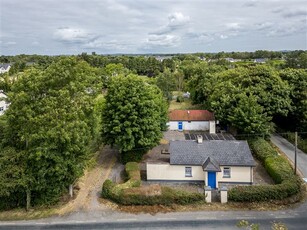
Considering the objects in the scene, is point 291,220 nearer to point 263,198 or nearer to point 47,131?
point 263,198

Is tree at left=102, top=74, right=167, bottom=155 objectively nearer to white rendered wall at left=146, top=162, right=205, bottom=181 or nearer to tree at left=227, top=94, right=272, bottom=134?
white rendered wall at left=146, top=162, right=205, bottom=181

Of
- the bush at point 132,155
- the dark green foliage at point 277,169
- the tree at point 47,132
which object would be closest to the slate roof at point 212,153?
the dark green foliage at point 277,169

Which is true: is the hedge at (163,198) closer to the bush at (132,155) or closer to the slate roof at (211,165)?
the slate roof at (211,165)

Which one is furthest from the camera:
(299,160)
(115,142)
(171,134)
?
(171,134)

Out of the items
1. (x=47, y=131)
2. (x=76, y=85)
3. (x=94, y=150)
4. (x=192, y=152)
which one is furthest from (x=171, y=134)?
(x=47, y=131)

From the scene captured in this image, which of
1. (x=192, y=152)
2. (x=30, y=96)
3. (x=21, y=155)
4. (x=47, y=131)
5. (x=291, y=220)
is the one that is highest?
(x=30, y=96)

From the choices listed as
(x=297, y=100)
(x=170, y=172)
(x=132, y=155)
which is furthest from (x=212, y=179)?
(x=297, y=100)
